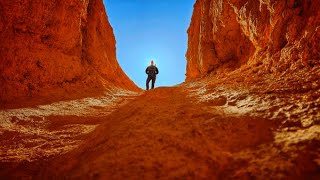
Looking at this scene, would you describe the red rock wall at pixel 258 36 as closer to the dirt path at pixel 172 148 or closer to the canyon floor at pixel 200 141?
the canyon floor at pixel 200 141

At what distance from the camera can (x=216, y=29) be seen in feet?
31.7

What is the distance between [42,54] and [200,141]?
5.16 m

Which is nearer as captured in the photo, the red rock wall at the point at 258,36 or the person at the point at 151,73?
the red rock wall at the point at 258,36

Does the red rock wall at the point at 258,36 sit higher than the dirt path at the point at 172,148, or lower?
higher

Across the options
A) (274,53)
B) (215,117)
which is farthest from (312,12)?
(215,117)

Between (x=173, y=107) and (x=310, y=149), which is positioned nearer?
(x=310, y=149)

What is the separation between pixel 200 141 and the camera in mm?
2559

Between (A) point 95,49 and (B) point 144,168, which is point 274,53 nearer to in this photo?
(B) point 144,168

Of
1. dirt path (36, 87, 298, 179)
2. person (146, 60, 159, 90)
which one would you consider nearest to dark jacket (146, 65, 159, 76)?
person (146, 60, 159, 90)

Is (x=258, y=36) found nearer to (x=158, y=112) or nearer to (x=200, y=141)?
(x=158, y=112)

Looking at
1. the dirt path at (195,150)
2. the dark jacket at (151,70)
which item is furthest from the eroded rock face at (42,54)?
the dark jacket at (151,70)

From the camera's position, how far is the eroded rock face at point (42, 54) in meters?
5.73

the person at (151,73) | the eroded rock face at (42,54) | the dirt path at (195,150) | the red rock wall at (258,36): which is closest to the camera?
the dirt path at (195,150)

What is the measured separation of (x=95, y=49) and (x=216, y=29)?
4227 mm
